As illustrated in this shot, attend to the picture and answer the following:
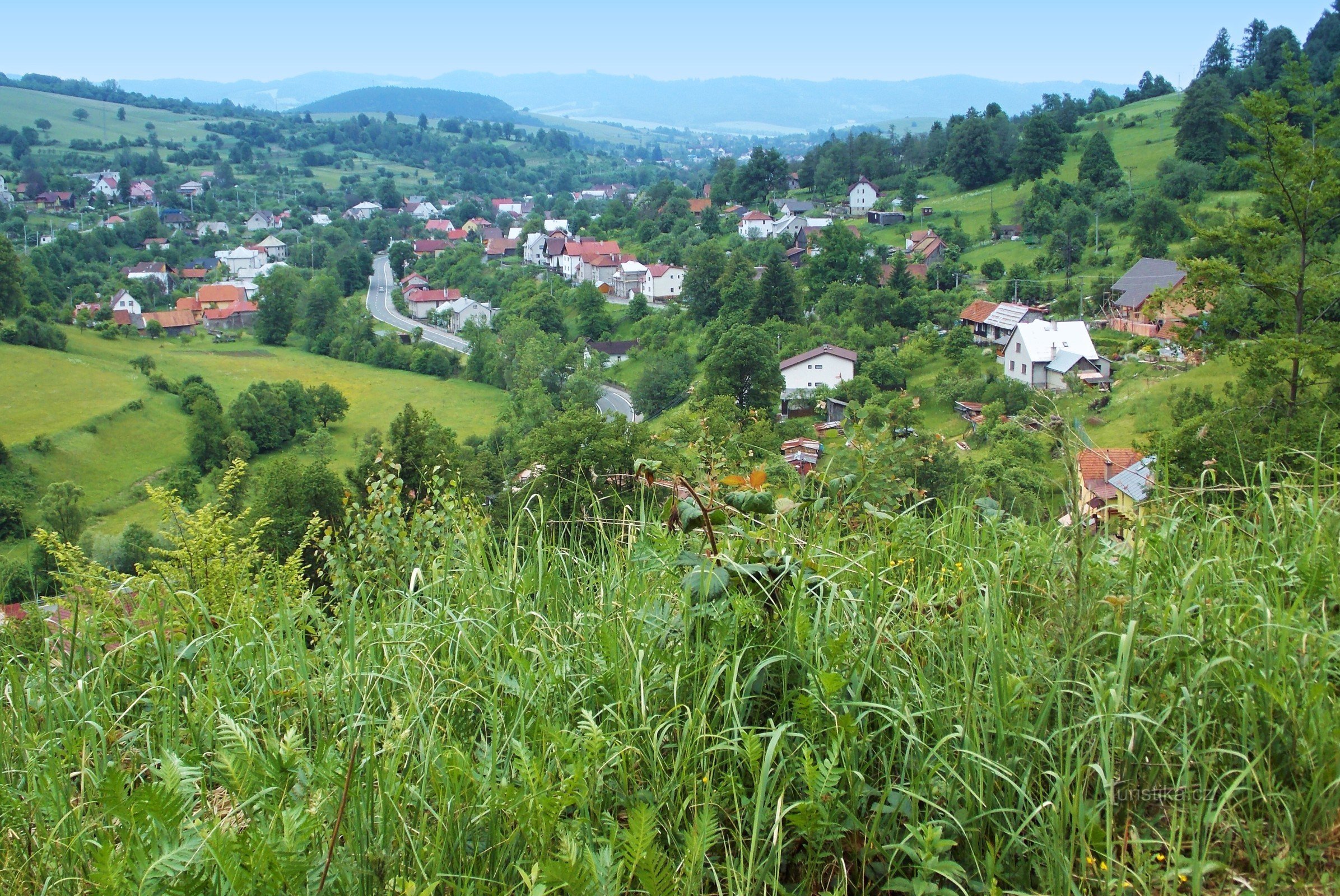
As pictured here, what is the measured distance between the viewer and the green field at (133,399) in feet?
78.4

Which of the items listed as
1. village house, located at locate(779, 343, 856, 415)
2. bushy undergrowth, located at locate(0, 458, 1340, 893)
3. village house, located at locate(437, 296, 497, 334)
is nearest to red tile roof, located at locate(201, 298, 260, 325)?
village house, located at locate(437, 296, 497, 334)

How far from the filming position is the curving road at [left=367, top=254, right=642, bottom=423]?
90.7 ft

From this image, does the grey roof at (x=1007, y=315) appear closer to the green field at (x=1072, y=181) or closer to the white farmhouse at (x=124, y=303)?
the green field at (x=1072, y=181)

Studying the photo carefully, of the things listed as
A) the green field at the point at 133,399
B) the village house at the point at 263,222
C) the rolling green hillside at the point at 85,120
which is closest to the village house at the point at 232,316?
the green field at the point at 133,399

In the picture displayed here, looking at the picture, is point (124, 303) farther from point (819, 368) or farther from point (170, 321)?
point (819, 368)

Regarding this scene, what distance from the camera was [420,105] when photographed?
17662 cm

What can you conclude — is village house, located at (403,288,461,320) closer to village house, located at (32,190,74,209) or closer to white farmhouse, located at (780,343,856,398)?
white farmhouse, located at (780,343,856,398)

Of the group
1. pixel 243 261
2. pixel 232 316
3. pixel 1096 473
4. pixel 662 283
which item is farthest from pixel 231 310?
pixel 1096 473

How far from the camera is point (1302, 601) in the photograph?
166 centimetres

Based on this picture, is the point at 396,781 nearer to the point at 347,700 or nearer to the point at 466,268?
the point at 347,700

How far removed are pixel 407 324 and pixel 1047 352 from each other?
3132 centimetres

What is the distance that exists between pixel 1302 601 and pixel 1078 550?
51cm

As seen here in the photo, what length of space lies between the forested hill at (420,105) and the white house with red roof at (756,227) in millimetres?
121688

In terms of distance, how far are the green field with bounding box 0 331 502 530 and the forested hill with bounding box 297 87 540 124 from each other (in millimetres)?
132023
